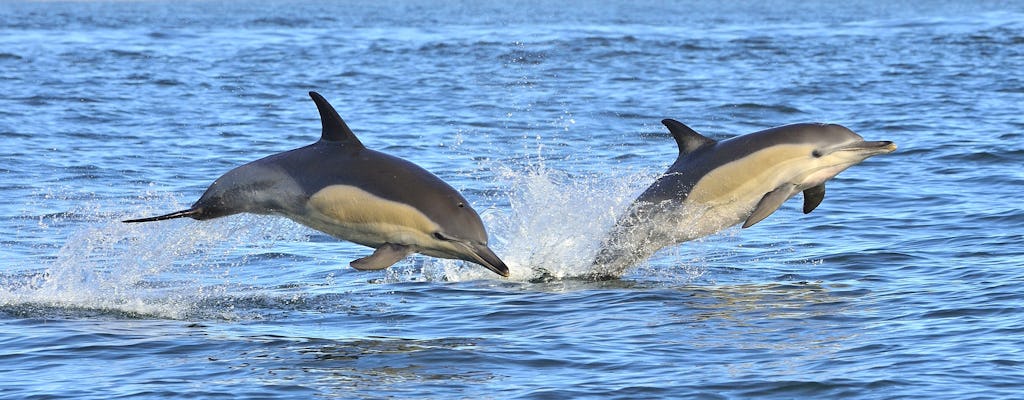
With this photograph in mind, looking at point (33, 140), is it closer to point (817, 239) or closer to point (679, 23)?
point (817, 239)

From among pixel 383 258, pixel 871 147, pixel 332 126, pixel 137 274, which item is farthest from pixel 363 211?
pixel 871 147

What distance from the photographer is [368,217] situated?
28.6 feet

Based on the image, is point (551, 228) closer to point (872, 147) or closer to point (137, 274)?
point (872, 147)

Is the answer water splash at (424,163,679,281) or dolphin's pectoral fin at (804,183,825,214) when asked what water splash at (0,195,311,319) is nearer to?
water splash at (424,163,679,281)

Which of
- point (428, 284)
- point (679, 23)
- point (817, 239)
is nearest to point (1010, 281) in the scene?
point (817, 239)

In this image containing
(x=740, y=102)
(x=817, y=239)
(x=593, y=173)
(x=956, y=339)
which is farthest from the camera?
(x=740, y=102)

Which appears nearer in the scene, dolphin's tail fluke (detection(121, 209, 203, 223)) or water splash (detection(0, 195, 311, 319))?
dolphin's tail fluke (detection(121, 209, 203, 223))

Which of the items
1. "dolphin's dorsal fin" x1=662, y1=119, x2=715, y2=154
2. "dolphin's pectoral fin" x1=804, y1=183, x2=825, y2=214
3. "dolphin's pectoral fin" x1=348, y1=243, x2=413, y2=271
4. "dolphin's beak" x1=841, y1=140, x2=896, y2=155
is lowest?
"dolphin's pectoral fin" x1=804, y1=183, x2=825, y2=214

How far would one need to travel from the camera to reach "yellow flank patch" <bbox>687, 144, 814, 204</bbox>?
10.3m

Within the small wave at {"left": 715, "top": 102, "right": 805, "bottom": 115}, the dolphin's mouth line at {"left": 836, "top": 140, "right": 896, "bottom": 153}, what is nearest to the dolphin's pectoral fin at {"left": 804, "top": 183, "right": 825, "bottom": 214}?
the dolphin's mouth line at {"left": 836, "top": 140, "right": 896, "bottom": 153}

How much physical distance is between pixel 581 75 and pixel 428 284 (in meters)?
17.7

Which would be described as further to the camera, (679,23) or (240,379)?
(679,23)

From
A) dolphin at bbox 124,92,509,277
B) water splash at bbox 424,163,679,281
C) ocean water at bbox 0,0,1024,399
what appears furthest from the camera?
water splash at bbox 424,163,679,281

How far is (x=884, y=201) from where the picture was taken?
46.7 ft
